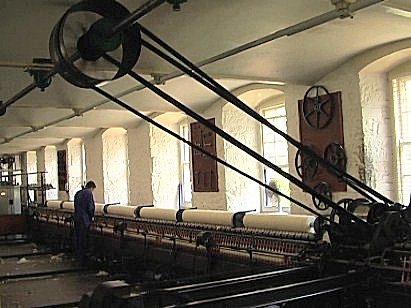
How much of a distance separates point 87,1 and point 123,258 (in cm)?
375

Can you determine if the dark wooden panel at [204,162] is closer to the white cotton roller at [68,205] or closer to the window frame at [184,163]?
the window frame at [184,163]

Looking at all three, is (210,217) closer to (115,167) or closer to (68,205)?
(68,205)

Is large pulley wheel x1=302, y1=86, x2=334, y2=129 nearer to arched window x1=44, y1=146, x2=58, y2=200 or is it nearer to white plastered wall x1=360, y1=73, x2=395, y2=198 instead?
white plastered wall x1=360, y1=73, x2=395, y2=198

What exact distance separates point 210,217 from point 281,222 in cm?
88

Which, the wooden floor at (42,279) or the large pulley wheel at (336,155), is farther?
the large pulley wheel at (336,155)

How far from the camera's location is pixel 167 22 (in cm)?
343

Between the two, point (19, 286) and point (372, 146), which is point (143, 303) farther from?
point (19, 286)

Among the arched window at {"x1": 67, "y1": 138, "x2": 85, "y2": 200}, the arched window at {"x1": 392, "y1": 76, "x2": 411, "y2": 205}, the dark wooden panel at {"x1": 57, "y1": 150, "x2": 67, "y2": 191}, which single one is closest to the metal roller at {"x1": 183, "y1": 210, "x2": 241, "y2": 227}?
the arched window at {"x1": 392, "y1": 76, "x2": 411, "y2": 205}

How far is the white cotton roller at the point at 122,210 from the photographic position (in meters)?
5.57

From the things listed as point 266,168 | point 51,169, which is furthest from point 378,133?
point 51,169

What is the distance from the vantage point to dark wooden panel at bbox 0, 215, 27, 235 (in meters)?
9.20

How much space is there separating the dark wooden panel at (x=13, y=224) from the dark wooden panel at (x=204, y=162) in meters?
3.46

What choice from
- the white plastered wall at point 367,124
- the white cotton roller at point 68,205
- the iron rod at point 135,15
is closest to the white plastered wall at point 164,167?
the white cotton roller at point 68,205

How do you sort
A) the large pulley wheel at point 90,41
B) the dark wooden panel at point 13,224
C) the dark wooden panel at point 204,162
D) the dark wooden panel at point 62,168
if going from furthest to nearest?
the dark wooden panel at point 62,168 < the dark wooden panel at point 13,224 < the dark wooden panel at point 204,162 < the large pulley wheel at point 90,41
